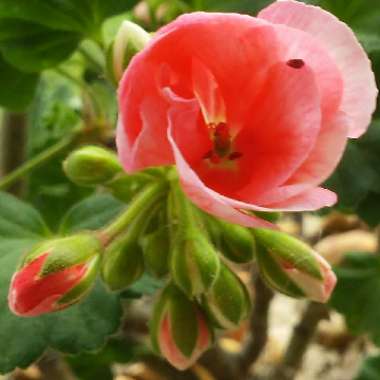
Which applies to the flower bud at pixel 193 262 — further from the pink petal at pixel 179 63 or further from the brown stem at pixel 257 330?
the brown stem at pixel 257 330

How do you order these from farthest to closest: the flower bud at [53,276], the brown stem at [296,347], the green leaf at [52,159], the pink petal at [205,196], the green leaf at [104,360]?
the brown stem at [296,347]
the green leaf at [104,360]
the green leaf at [52,159]
the flower bud at [53,276]
the pink petal at [205,196]

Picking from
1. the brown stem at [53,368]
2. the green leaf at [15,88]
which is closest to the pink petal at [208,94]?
the green leaf at [15,88]

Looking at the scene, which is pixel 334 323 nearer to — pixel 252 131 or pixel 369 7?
pixel 369 7

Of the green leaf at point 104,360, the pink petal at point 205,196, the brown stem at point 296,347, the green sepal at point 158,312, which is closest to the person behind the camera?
the pink petal at point 205,196

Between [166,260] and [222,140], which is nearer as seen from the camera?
[222,140]

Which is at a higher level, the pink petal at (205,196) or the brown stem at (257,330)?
the pink petal at (205,196)

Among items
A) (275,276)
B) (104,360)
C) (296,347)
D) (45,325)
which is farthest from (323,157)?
(296,347)

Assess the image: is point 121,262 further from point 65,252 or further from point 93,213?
point 93,213

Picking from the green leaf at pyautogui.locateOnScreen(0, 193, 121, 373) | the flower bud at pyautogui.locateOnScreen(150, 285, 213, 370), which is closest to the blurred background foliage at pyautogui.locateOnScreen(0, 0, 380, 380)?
the green leaf at pyautogui.locateOnScreen(0, 193, 121, 373)
